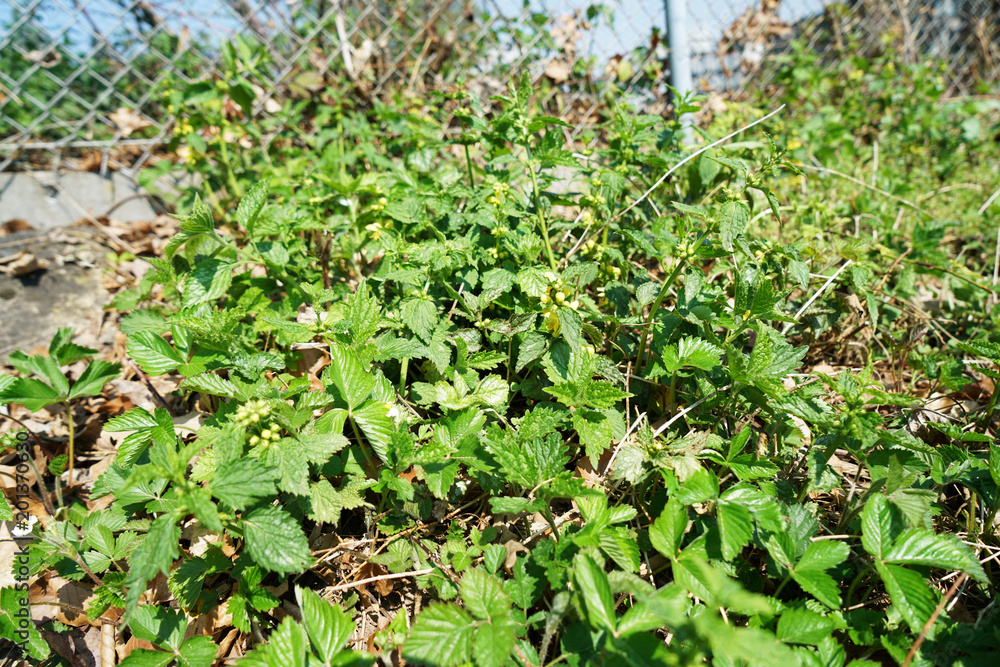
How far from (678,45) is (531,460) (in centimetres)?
340

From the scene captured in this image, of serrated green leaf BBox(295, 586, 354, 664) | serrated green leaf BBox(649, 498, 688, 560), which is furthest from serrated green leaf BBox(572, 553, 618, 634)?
serrated green leaf BBox(295, 586, 354, 664)

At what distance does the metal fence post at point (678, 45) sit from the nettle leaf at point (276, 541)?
133 inches

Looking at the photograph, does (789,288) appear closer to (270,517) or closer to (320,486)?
(320,486)

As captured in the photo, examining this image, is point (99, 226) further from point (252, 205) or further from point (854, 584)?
point (854, 584)

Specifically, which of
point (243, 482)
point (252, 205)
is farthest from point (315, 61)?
point (243, 482)

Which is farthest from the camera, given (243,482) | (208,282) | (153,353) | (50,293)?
(50,293)

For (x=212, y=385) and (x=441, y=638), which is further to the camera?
(x=212, y=385)

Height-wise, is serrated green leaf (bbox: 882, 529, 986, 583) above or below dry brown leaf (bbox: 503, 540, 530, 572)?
above

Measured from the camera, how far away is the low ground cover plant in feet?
3.94

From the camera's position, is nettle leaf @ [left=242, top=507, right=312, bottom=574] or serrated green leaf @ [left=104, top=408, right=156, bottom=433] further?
serrated green leaf @ [left=104, top=408, right=156, bottom=433]

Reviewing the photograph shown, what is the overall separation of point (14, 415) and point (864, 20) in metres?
6.82

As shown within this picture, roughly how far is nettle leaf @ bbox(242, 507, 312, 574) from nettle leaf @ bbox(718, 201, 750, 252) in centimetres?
137

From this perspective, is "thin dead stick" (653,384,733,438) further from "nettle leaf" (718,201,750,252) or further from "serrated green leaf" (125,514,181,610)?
"serrated green leaf" (125,514,181,610)

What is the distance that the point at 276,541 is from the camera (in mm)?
1218
